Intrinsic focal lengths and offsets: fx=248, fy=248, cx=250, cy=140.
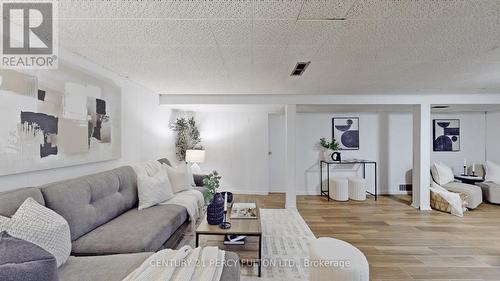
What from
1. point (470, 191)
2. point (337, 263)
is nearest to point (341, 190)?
point (470, 191)

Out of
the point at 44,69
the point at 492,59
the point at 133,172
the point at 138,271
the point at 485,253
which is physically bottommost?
the point at 485,253

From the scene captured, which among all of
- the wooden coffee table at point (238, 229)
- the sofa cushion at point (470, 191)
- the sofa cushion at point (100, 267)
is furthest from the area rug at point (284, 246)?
the sofa cushion at point (470, 191)

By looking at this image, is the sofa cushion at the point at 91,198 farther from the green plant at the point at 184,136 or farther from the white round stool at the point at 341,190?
the white round stool at the point at 341,190

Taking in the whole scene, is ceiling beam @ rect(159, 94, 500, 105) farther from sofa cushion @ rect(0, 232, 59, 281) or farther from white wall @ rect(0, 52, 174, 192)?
sofa cushion @ rect(0, 232, 59, 281)

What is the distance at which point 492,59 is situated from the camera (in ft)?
8.41

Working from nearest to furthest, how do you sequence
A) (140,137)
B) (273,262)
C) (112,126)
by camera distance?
(273,262) → (112,126) → (140,137)

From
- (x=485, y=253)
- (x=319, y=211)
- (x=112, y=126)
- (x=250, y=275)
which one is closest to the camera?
(x=250, y=275)

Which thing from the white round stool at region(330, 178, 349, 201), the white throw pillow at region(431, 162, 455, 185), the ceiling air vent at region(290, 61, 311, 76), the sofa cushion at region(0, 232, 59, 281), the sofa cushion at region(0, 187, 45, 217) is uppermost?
the ceiling air vent at region(290, 61, 311, 76)

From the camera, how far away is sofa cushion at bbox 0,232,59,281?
91 cm

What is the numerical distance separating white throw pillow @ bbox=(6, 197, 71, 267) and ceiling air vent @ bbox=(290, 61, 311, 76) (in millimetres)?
2502

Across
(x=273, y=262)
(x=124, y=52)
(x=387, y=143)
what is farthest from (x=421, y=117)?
(x=124, y=52)

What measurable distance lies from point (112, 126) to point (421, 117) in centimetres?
498

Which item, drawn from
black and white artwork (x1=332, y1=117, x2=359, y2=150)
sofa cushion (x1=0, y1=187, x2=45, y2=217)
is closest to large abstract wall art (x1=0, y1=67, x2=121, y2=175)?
sofa cushion (x1=0, y1=187, x2=45, y2=217)

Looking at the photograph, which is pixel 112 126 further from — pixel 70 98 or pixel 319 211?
pixel 319 211
